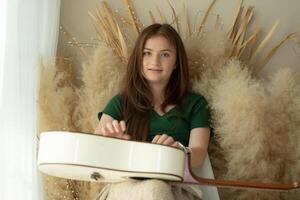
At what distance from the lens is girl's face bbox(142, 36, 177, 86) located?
4.37 feet

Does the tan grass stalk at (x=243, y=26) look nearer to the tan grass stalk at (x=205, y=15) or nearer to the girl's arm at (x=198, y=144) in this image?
the tan grass stalk at (x=205, y=15)

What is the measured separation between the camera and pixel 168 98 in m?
1.37

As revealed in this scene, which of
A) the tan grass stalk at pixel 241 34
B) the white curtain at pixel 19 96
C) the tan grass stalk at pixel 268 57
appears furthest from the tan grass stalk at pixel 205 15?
the white curtain at pixel 19 96

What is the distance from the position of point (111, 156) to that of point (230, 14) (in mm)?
762

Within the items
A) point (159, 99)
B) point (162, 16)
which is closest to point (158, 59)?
point (159, 99)

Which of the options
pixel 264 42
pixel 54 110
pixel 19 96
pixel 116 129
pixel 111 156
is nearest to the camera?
pixel 111 156

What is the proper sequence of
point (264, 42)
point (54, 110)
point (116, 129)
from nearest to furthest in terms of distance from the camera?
point (116, 129) → point (54, 110) → point (264, 42)

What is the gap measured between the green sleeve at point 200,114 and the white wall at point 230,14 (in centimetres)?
27

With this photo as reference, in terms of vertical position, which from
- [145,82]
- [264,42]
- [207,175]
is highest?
[264,42]

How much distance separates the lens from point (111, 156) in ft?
3.15

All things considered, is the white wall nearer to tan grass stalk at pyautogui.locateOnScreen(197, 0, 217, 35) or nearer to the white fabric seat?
tan grass stalk at pyautogui.locateOnScreen(197, 0, 217, 35)

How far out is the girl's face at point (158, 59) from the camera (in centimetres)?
133

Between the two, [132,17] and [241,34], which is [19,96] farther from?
[241,34]

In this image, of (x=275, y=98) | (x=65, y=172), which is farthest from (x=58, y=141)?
(x=275, y=98)
